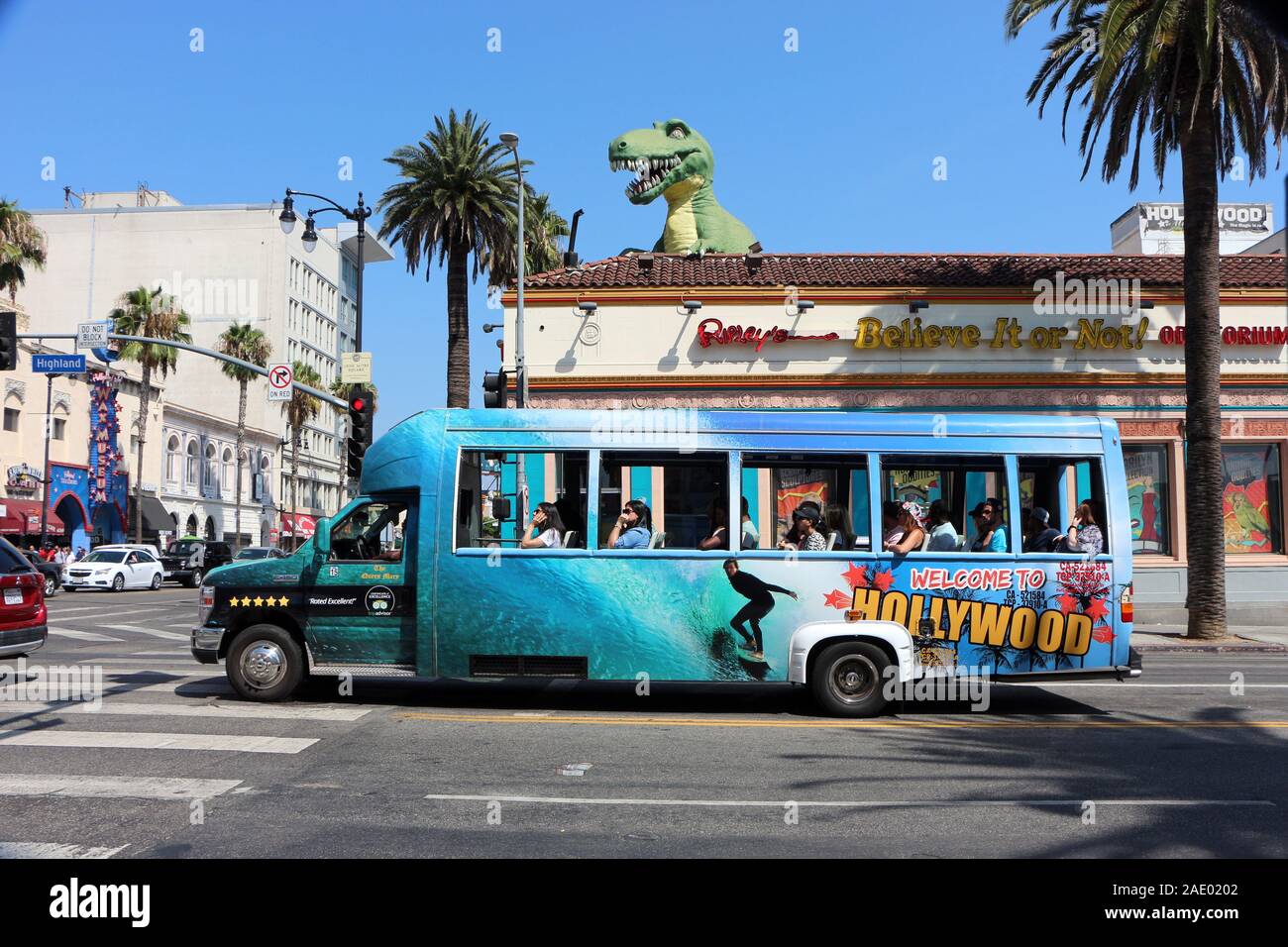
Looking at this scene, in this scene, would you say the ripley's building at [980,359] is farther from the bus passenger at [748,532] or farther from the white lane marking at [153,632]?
the bus passenger at [748,532]

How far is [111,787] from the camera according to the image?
23.6 ft

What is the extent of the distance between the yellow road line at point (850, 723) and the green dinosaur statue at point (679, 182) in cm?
2074

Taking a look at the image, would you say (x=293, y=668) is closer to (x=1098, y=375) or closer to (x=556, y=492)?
(x=556, y=492)

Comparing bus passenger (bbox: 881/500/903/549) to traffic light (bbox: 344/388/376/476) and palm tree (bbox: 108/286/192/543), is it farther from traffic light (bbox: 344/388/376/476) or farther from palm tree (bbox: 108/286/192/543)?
palm tree (bbox: 108/286/192/543)

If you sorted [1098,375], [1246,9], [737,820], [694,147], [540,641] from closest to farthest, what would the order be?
1. [1246,9]
2. [737,820]
3. [540,641]
4. [1098,375]
5. [694,147]

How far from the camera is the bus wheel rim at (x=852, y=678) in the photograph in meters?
10.6

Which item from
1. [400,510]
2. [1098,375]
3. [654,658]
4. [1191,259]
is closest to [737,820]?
[654,658]

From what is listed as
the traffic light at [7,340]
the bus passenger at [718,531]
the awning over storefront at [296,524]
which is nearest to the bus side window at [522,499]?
the bus passenger at [718,531]

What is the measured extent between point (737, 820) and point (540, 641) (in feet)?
14.3

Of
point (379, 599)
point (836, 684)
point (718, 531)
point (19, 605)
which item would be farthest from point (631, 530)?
point (19, 605)

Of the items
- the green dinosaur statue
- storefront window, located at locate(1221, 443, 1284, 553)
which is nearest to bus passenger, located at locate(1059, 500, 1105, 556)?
storefront window, located at locate(1221, 443, 1284, 553)

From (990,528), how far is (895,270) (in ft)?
54.7
